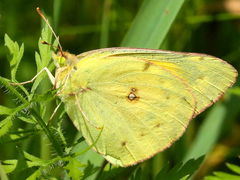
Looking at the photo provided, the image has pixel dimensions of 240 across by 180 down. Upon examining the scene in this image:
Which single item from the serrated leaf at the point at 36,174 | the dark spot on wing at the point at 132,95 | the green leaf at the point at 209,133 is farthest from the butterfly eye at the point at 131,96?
the serrated leaf at the point at 36,174

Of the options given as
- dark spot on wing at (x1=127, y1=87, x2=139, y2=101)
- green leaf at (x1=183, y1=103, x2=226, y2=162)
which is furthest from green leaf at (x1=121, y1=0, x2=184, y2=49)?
green leaf at (x1=183, y1=103, x2=226, y2=162)

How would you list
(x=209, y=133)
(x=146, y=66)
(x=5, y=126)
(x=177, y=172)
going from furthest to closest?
1. (x=209, y=133)
2. (x=146, y=66)
3. (x=177, y=172)
4. (x=5, y=126)

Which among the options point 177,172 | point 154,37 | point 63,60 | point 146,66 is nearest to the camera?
point 177,172

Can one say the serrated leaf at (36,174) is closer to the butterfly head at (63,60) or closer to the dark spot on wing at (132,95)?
the butterfly head at (63,60)

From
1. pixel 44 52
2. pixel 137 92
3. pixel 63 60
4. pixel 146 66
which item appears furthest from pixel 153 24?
pixel 44 52

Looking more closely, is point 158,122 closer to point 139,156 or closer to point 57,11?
point 139,156

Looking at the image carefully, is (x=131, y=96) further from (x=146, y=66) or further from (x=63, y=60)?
(x=63, y=60)

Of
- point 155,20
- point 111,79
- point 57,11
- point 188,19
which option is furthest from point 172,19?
point 188,19

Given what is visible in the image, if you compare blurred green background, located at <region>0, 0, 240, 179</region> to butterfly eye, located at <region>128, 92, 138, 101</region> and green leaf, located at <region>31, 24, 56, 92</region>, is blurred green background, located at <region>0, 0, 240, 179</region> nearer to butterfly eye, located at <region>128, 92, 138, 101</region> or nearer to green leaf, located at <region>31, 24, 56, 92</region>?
butterfly eye, located at <region>128, 92, 138, 101</region>
